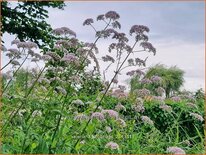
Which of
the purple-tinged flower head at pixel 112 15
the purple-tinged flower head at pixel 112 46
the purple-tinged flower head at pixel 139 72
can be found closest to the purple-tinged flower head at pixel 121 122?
the purple-tinged flower head at pixel 139 72

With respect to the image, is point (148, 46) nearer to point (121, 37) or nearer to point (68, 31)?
point (121, 37)

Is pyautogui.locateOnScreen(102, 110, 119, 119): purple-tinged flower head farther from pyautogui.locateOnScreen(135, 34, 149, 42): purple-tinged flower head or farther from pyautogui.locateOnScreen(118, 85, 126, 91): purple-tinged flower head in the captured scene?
pyautogui.locateOnScreen(118, 85, 126, 91): purple-tinged flower head

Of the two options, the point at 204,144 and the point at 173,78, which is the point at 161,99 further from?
the point at 173,78

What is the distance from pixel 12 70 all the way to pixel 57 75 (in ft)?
2.93

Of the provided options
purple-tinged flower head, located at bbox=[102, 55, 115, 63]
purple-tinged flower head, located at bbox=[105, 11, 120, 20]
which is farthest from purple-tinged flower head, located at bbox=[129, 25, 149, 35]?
purple-tinged flower head, located at bbox=[102, 55, 115, 63]

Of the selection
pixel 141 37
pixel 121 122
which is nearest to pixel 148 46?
pixel 141 37

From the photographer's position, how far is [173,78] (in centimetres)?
4234

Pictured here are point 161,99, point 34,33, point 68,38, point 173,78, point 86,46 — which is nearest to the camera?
point 86,46

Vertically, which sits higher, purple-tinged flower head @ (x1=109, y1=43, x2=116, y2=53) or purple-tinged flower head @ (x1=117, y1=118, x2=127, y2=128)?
purple-tinged flower head @ (x1=109, y1=43, x2=116, y2=53)

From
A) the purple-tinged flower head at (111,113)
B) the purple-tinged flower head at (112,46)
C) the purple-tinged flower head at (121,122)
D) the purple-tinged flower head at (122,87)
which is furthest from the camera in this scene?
the purple-tinged flower head at (122,87)

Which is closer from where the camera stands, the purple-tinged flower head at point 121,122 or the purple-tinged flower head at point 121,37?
the purple-tinged flower head at point 121,37

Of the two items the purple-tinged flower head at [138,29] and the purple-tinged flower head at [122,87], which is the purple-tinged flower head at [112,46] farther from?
the purple-tinged flower head at [122,87]

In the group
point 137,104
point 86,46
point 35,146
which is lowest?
point 35,146

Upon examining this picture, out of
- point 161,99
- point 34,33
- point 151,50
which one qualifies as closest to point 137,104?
point 161,99
